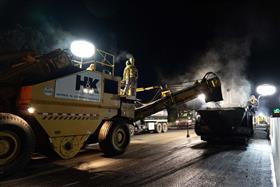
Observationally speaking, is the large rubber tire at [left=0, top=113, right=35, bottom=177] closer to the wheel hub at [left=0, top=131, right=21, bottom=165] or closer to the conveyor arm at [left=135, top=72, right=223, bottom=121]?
the wheel hub at [left=0, top=131, right=21, bottom=165]

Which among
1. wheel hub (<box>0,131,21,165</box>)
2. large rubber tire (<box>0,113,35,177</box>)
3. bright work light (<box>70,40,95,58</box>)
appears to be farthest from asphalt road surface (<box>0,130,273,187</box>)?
bright work light (<box>70,40,95,58</box>)

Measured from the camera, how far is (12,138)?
19.4ft

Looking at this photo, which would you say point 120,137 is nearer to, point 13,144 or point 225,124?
point 13,144

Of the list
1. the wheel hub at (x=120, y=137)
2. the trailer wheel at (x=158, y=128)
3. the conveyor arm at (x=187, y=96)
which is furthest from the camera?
the trailer wheel at (x=158, y=128)

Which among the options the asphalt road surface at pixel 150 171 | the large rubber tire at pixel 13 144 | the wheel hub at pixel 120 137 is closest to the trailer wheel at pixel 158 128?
the wheel hub at pixel 120 137

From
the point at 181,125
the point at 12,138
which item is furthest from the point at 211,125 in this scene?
the point at 181,125

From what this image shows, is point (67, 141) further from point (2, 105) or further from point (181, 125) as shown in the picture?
point (181, 125)

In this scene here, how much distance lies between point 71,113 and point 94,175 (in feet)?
7.46

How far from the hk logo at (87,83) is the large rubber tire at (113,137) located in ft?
4.30

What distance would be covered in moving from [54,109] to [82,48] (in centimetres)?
328

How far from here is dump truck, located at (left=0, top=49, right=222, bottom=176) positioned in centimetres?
603

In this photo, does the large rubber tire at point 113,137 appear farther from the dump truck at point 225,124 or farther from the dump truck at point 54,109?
the dump truck at point 225,124

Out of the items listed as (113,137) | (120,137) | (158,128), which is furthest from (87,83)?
(158,128)

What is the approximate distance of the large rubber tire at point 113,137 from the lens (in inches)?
333
